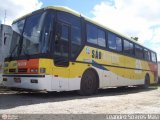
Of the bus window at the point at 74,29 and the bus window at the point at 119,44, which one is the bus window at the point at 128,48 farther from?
the bus window at the point at 74,29

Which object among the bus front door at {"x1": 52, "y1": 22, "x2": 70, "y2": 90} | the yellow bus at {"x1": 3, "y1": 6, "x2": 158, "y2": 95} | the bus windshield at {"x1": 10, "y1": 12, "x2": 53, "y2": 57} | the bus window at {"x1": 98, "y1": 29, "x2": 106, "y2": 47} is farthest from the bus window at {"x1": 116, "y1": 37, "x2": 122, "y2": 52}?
the bus windshield at {"x1": 10, "y1": 12, "x2": 53, "y2": 57}

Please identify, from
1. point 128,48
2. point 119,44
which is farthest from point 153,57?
point 119,44

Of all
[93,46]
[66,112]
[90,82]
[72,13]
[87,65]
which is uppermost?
[72,13]

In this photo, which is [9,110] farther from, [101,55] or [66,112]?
[101,55]

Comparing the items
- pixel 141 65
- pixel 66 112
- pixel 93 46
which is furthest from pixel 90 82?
pixel 141 65

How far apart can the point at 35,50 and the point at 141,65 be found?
11848mm

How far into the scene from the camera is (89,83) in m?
11.9

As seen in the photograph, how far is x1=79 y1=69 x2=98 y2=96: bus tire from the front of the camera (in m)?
11.5

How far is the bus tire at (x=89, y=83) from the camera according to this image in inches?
454

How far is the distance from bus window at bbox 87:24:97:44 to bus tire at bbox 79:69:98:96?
1.37 metres

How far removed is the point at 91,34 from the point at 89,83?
88.1 inches

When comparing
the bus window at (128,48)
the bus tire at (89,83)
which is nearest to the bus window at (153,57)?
the bus window at (128,48)

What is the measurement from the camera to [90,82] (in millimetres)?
11969

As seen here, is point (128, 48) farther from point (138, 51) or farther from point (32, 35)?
point (32, 35)
